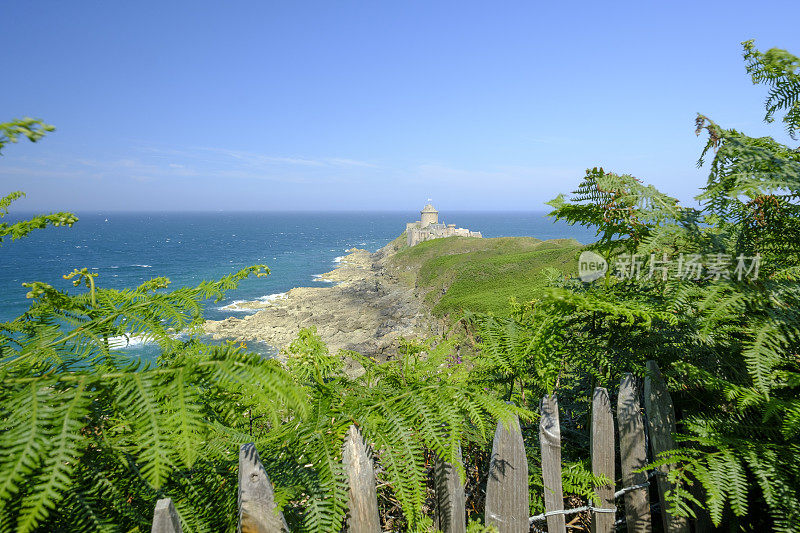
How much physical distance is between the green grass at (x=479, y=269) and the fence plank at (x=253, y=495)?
47.7 ft

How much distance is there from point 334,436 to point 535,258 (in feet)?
103

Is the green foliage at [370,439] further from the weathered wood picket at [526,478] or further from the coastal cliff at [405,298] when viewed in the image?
the coastal cliff at [405,298]

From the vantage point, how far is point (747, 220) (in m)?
1.58

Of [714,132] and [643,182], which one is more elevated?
[714,132]

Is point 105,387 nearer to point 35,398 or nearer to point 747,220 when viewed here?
point 35,398

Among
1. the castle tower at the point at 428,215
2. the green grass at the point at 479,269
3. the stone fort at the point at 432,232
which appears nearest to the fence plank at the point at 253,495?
the green grass at the point at 479,269

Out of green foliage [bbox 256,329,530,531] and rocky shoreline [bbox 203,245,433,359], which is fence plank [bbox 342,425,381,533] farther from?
rocky shoreline [bbox 203,245,433,359]

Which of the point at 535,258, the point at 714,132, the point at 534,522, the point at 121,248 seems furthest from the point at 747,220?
the point at 121,248

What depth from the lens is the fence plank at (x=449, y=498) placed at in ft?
4.51

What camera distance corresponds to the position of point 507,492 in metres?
1.46

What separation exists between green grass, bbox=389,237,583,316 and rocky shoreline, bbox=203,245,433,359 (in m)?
1.99

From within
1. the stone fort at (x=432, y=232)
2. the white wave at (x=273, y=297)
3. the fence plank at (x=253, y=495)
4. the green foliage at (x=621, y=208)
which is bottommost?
the white wave at (x=273, y=297)

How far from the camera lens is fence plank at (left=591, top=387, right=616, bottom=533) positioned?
1.56 m

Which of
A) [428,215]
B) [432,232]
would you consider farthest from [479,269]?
[428,215]
